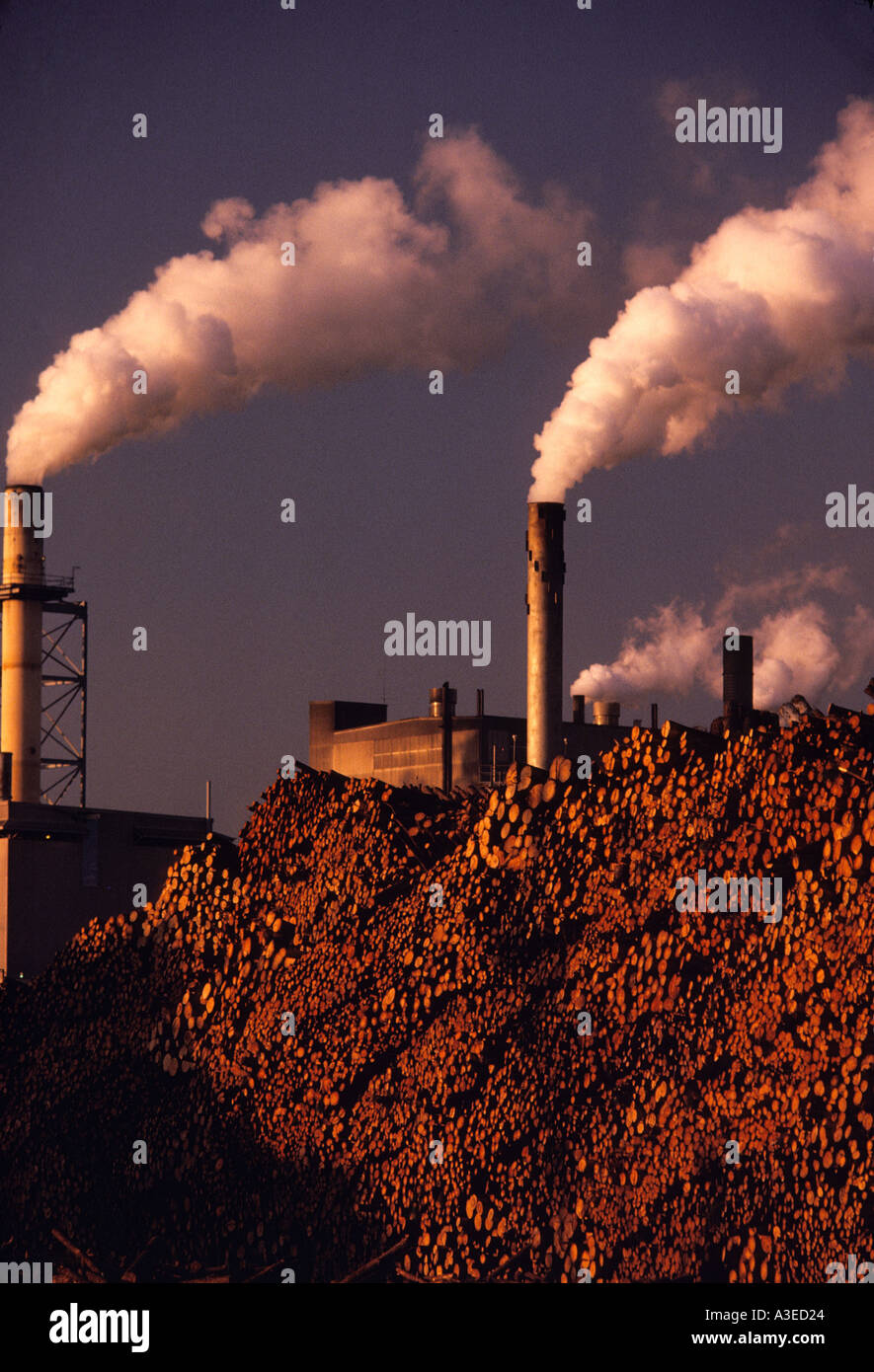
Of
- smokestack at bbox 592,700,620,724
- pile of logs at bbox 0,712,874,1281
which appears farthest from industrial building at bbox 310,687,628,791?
pile of logs at bbox 0,712,874,1281

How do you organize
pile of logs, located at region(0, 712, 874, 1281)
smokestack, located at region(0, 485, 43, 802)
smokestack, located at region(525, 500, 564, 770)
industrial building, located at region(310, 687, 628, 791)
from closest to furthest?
pile of logs, located at region(0, 712, 874, 1281)
smokestack, located at region(525, 500, 564, 770)
smokestack, located at region(0, 485, 43, 802)
industrial building, located at region(310, 687, 628, 791)

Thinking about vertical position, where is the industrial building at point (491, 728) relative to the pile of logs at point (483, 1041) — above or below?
above

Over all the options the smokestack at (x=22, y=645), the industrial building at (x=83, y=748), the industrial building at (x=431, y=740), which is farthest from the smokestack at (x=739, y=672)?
the smokestack at (x=22, y=645)

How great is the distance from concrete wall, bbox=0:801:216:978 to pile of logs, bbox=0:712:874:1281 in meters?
17.2

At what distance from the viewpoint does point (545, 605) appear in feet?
88.7

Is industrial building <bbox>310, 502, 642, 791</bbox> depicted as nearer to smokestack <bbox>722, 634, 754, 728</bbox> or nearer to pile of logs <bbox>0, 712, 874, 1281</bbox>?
smokestack <bbox>722, 634, 754, 728</bbox>

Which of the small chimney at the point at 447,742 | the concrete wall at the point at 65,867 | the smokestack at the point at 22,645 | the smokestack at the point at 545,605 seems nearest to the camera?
the smokestack at the point at 545,605

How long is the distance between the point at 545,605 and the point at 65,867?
10623 millimetres

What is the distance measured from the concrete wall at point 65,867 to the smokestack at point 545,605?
7.42m

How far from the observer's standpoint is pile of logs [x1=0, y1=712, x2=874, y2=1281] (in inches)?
360

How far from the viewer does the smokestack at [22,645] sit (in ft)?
138

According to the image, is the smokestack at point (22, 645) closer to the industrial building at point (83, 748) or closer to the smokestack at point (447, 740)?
the industrial building at point (83, 748)
